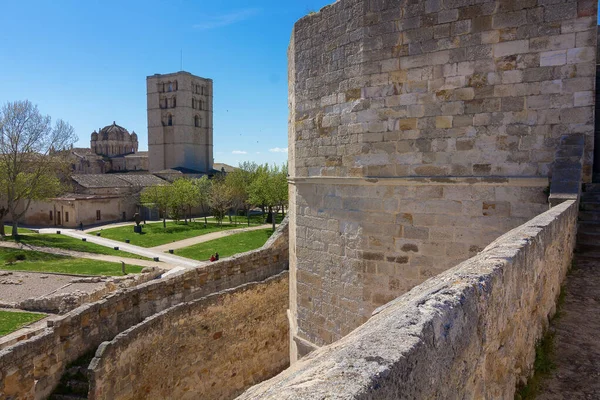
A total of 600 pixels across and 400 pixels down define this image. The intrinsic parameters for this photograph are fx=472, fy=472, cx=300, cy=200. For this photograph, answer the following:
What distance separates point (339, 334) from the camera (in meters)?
7.20

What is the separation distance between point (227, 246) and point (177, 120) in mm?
41223

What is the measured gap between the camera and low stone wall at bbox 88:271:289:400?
8.03 m

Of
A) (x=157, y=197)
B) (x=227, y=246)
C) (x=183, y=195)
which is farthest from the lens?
(x=157, y=197)

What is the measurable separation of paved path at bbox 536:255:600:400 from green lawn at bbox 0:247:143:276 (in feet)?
65.4

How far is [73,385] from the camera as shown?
7.91 m

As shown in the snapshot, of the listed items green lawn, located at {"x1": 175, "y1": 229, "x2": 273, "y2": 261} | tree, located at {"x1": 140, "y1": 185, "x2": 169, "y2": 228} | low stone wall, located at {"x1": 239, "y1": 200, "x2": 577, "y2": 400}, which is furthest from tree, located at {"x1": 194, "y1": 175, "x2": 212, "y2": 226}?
low stone wall, located at {"x1": 239, "y1": 200, "x2": 577, "y2": 400}

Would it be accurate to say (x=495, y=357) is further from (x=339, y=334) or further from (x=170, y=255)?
(x=170, y=255)

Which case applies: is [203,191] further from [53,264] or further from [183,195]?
[53,264]

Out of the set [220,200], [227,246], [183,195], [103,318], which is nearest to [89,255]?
[227,246]

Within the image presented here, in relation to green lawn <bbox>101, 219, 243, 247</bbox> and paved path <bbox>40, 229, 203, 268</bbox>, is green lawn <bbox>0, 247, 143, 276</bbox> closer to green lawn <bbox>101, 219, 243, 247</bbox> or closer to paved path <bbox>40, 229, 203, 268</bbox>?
paved path <bbox>40, 229, 203, 268</bbox>

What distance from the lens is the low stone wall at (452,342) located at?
153 cm

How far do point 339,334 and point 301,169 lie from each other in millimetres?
2658

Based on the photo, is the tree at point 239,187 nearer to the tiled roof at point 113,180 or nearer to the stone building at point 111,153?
the tiled roof at point 113,180

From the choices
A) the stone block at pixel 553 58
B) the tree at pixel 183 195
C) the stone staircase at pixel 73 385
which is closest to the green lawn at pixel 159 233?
the tree at pixel 183 195
